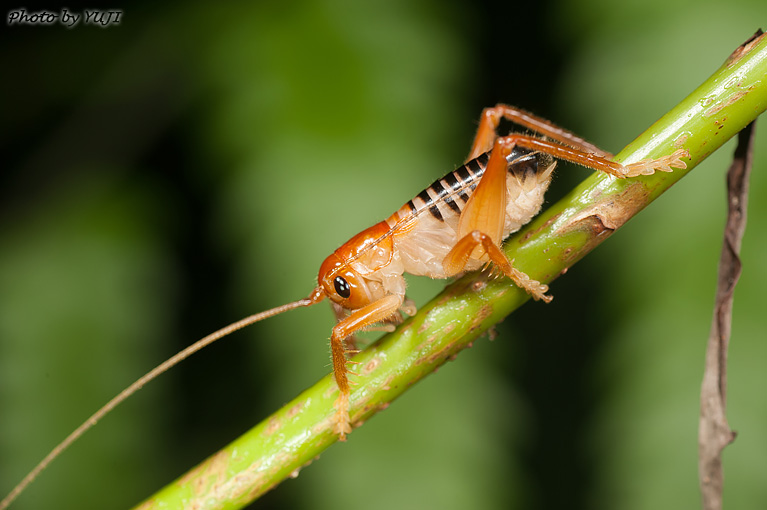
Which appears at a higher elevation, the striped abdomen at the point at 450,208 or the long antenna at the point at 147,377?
the striped abdomen at the point at 450,208

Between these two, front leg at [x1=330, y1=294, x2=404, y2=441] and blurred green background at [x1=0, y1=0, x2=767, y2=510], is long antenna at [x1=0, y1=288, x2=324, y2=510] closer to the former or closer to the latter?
front leg at [x1=330, y1=294, x2=404, y2=441]

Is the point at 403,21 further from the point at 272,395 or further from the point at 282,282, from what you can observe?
the point at 272,395

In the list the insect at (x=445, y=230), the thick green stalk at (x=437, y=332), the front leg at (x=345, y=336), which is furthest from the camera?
Result: the insect at (x=445, y=230)

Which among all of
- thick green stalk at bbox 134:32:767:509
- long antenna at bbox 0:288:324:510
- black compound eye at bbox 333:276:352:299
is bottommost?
thick green stalk at bbox 134:32:767:509

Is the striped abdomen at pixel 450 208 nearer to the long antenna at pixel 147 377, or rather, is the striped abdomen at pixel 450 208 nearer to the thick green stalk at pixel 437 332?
the long antenna at pixel 147 377

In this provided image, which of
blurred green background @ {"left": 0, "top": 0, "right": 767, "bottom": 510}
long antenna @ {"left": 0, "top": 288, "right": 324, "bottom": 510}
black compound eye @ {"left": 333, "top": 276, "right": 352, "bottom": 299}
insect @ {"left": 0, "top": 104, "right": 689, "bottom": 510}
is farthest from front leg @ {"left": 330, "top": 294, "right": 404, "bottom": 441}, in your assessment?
blurred green background @ {"left": 0, "top": 0, "right": 767, "bottom": 510}

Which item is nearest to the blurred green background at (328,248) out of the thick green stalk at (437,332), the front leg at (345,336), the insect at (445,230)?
the insect at (445,230)
